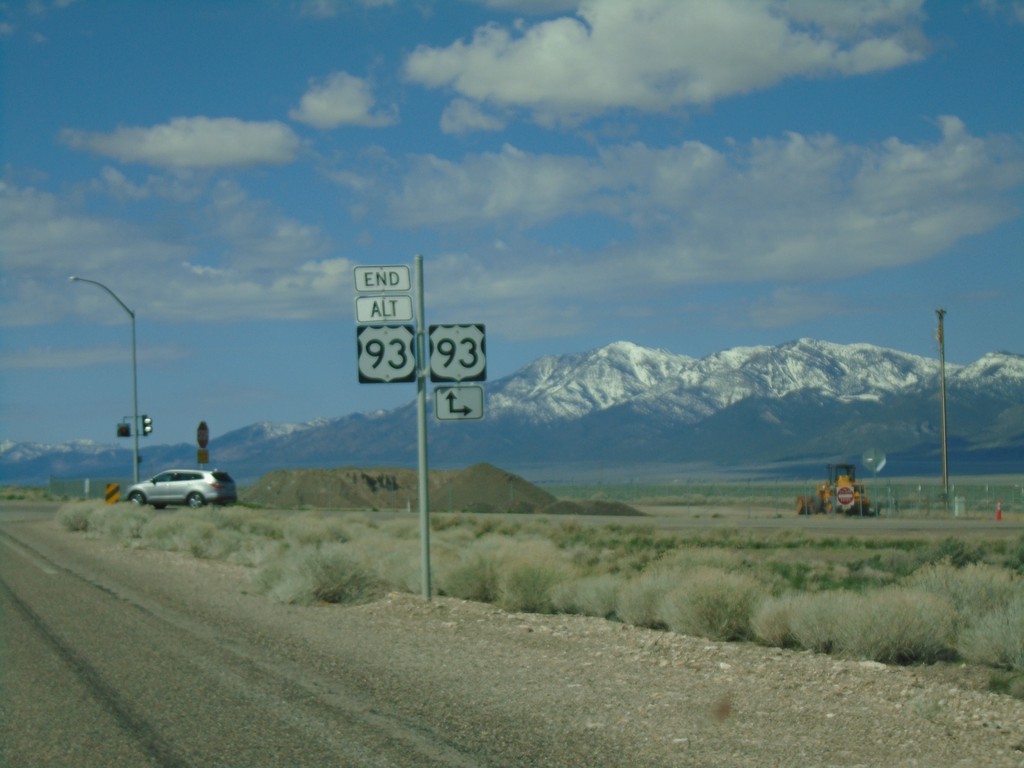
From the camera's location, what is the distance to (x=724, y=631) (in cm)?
1330

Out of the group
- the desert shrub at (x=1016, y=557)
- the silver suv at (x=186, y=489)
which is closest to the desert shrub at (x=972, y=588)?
the desert shrub at (x=1016, y=557)

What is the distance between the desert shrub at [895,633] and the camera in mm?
11594

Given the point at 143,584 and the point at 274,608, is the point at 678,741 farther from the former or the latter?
the point at 143,584

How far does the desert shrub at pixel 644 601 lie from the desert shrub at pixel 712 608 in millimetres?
319

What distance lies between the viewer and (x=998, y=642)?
11.3 metres

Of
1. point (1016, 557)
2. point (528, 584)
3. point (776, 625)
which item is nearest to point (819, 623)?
point (776, 625)

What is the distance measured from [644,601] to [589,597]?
3.70 feet

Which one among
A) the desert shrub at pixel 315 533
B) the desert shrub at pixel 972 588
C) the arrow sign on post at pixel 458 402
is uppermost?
the arrow sign on post at pixel 458 402

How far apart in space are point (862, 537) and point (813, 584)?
20.1 metres

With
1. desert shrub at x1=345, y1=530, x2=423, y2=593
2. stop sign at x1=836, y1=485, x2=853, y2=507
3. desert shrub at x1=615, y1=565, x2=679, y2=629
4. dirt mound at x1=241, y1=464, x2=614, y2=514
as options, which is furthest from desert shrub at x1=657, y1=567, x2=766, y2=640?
dirt mound at x1=241, y1=464, x2=614, y2=514

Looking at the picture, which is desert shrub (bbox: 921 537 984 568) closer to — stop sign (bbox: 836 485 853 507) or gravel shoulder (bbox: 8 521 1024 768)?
gravel shoulder (bbox: 8 521 1024 768)

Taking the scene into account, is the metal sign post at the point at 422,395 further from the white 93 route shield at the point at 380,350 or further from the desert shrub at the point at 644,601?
the desert shrub at the point at 644,601

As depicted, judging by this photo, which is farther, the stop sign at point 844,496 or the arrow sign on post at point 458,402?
the stop sign at point 844,496

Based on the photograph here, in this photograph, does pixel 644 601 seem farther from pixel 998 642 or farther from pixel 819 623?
pixel 998 642
